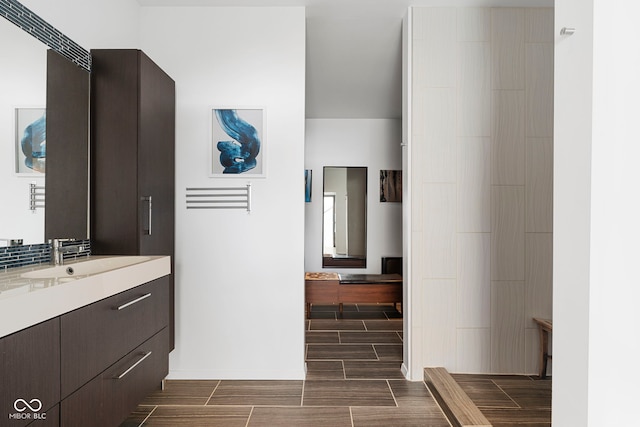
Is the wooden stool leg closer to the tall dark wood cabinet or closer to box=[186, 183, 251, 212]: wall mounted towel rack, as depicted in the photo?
box=[186, 183, 251, 212]: wall mounted towel rack

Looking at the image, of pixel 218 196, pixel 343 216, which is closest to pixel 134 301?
pixel 218 196

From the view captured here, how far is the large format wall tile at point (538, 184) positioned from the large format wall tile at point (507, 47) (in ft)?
1.52

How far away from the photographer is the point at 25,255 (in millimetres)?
2047

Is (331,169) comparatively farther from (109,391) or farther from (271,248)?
(109,391)

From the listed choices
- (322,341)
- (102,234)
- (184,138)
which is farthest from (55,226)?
(322,341)

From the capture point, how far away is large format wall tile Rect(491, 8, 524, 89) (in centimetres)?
320

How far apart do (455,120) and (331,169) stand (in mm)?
2764

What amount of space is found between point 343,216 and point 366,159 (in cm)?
82

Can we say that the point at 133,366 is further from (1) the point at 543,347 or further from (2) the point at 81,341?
(1) the point at 543,347

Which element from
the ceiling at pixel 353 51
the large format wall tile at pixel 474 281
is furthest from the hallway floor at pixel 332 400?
the ceiling at pixel 353 51

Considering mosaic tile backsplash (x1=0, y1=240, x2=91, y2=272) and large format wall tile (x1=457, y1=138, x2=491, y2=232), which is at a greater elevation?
large format wall tile (x1=457, y1=138, x2=491, y2=232)

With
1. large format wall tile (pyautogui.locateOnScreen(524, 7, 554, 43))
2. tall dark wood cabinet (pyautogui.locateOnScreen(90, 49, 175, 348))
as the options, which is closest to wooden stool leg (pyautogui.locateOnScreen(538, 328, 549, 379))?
large format wall tile (pyautogui.locateOnScreen(524, 7, 554, 43))

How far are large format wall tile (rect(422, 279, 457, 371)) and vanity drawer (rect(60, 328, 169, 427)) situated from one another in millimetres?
1801

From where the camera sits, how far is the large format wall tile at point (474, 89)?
10.5 feet
